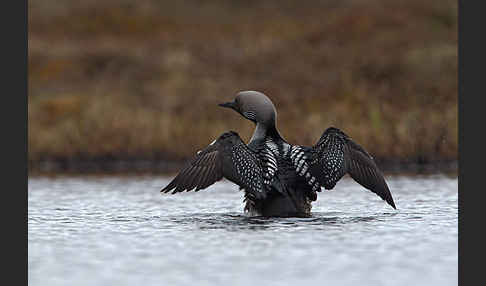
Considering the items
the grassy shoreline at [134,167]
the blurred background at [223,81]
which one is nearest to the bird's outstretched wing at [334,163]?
the grassy shoreline at [134,167]

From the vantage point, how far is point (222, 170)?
1022cm

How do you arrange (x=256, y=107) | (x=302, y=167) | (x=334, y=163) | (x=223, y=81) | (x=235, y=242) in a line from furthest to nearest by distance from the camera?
1. (x=223, y=81)
2. (x=256, y=107)
3. (x=334, y=163)
4. (x=302, y=167)
5. (x=235, y=242)

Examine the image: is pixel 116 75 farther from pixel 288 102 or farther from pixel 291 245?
pixel 291 245

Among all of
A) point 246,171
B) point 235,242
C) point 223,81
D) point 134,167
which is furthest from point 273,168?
point 223,81

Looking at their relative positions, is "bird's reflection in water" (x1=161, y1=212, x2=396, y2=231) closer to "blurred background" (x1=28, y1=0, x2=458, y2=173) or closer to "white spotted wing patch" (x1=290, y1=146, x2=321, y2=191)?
"white spotted wing patch" (x1=290, y1=146, x2=321, y2=191)

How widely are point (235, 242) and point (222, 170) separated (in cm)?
139

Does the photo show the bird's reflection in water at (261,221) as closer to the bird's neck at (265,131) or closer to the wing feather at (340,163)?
the wing feather at (340,163)

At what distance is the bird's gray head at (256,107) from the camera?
11.1m

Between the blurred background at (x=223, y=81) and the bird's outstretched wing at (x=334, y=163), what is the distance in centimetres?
668

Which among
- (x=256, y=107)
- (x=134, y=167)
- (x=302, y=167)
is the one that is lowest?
(x=134, y=167)

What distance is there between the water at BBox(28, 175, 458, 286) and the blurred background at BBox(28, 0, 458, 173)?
18.0ft

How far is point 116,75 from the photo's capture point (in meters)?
25.8

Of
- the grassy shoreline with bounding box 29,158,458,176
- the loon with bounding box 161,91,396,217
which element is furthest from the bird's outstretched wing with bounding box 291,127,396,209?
the grassy shoreline with bounding box 29,158,458,176

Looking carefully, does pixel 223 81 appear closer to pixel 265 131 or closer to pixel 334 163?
pixel 265 131
